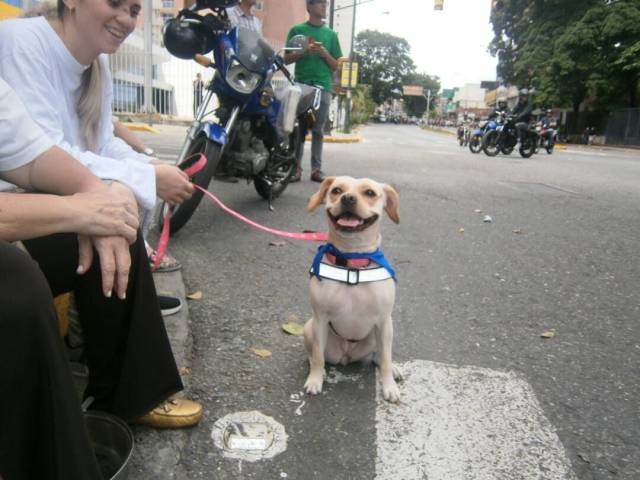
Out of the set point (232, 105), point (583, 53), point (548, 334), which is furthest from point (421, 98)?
point (548, 334)

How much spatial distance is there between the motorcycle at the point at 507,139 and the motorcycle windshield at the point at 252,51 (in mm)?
12008

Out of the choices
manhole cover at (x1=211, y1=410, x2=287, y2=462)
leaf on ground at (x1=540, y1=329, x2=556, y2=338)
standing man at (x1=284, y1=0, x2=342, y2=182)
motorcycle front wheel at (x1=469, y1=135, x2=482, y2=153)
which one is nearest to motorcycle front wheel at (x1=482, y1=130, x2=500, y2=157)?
motorcycle front wheel at (x1=469, y1=135, x2=482, y2=153)

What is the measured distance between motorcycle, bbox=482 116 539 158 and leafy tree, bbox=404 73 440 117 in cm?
9697

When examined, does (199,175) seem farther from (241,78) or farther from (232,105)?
Answer: (241,78)

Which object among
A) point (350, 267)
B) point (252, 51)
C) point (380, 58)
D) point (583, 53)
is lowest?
point (350, 267)

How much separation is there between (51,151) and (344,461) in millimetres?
1338

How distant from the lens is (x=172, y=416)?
1.88m

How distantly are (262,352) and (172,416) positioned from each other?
0.70 m

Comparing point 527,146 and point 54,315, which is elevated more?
point 527,146

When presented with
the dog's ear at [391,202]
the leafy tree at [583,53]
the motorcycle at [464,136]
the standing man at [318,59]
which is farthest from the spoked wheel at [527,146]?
the leafy tree at [583,53]

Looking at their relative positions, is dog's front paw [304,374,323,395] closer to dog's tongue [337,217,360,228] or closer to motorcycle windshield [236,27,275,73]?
dog's tongue [337,217,360,228]

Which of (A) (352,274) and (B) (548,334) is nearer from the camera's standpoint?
(A) (352,274)

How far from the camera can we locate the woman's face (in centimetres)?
202

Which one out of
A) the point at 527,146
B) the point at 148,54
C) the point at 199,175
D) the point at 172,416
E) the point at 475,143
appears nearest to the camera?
the point at 172,416
